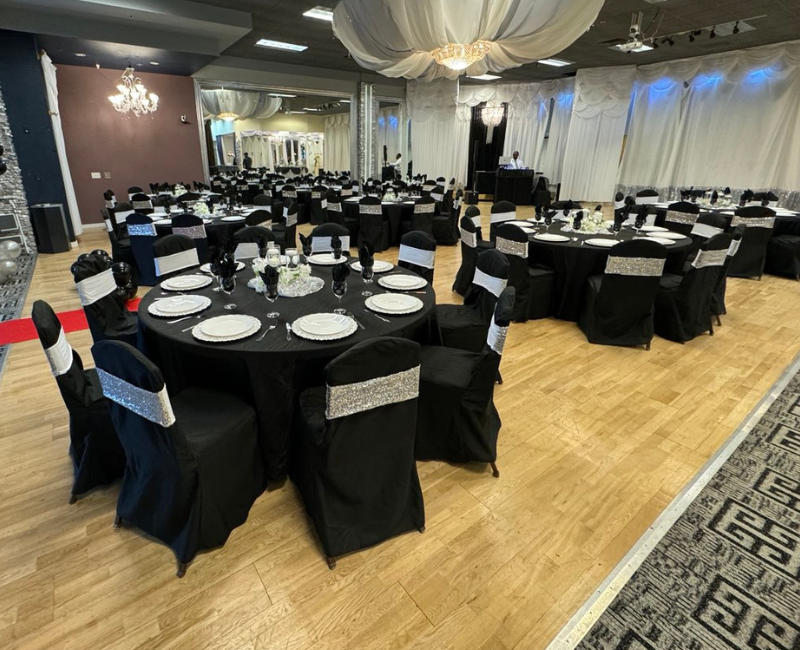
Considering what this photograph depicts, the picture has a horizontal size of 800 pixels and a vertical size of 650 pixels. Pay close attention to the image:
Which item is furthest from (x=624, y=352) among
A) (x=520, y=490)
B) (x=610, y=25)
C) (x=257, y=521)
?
(x=610, y=25)

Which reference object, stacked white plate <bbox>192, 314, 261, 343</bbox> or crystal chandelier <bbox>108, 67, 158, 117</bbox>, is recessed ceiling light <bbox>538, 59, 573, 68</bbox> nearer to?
crystal chandelier <bbox>108, 67, 158, 117</bbox>

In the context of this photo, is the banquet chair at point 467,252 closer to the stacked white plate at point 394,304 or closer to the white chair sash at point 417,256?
the white chair sash at point 417,256

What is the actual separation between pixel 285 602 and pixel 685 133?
1276 cm

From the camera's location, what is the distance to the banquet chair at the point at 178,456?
1.66m

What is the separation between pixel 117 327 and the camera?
117 inches

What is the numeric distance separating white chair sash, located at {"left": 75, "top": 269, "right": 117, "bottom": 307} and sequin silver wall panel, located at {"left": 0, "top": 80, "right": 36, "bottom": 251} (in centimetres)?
588

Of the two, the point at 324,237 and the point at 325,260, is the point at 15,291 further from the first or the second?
the point at 325,260

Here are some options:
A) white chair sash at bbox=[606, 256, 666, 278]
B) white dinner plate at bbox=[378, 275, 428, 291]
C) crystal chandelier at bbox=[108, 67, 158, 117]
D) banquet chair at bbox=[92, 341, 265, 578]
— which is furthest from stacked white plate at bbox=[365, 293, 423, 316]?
crystal chandelier at bbox=[108, 67, 158, 117]

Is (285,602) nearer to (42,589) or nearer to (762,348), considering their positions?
(42,589)

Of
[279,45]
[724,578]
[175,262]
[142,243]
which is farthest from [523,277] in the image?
[279,45]

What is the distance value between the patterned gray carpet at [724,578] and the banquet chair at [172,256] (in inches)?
135

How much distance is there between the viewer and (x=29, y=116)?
7.28 meters

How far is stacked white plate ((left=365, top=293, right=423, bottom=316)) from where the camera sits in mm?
2373

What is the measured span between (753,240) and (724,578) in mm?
5790
